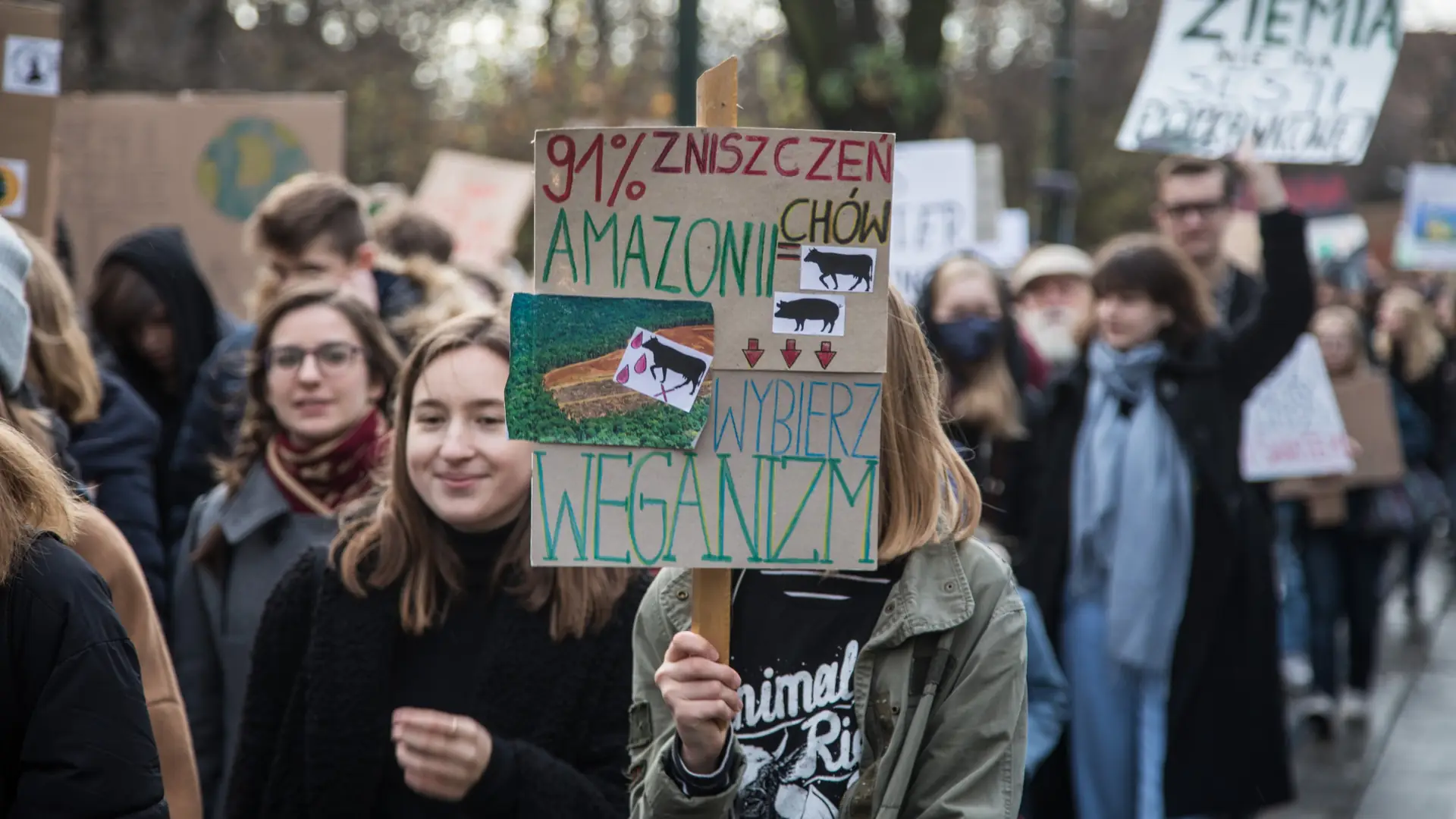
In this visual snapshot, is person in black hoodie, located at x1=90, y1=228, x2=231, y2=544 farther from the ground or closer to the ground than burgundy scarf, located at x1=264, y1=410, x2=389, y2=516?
farther from the ground

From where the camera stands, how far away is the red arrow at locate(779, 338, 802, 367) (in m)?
2.52

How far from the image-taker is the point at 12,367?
3029mm

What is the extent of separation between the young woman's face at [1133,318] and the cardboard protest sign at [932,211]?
3190mm

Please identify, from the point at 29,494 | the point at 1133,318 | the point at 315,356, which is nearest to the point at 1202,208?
the point at 1133,318

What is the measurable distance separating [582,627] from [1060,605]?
2.60m

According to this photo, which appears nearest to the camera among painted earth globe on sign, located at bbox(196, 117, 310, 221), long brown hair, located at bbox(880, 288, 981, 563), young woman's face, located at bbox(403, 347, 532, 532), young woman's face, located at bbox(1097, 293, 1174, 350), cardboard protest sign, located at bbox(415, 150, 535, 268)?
long brown hair, located at bbox(880, 288, 981, 563)

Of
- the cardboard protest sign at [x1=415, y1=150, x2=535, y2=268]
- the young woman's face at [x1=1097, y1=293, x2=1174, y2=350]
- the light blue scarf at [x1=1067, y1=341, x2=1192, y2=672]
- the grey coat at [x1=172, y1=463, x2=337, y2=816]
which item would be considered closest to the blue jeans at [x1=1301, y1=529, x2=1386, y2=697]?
the light blue scarf at [x1=1067, y1=341, x2=1192, y2=672]

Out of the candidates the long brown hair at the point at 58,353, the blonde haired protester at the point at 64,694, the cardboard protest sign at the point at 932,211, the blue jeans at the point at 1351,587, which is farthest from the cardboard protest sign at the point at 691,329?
the blue jeans at the point at 1351,587

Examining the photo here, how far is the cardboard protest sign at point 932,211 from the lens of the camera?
855cm

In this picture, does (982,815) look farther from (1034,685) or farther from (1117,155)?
(1117,155)

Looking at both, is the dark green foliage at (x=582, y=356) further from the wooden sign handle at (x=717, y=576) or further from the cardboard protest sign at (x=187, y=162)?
the cardboard protest sign at (x=187, y=162)

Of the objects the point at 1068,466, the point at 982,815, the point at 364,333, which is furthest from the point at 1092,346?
the point at 982,815

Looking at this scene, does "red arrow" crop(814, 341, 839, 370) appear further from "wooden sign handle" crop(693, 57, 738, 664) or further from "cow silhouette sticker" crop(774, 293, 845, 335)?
"wooden sign handle" crop(693, 57, 738, 664)

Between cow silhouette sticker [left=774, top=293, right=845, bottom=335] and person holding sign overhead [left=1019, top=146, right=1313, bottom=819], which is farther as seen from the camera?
person holding sign overhead [left=1019, top=146, right=1313, bottom=819]
